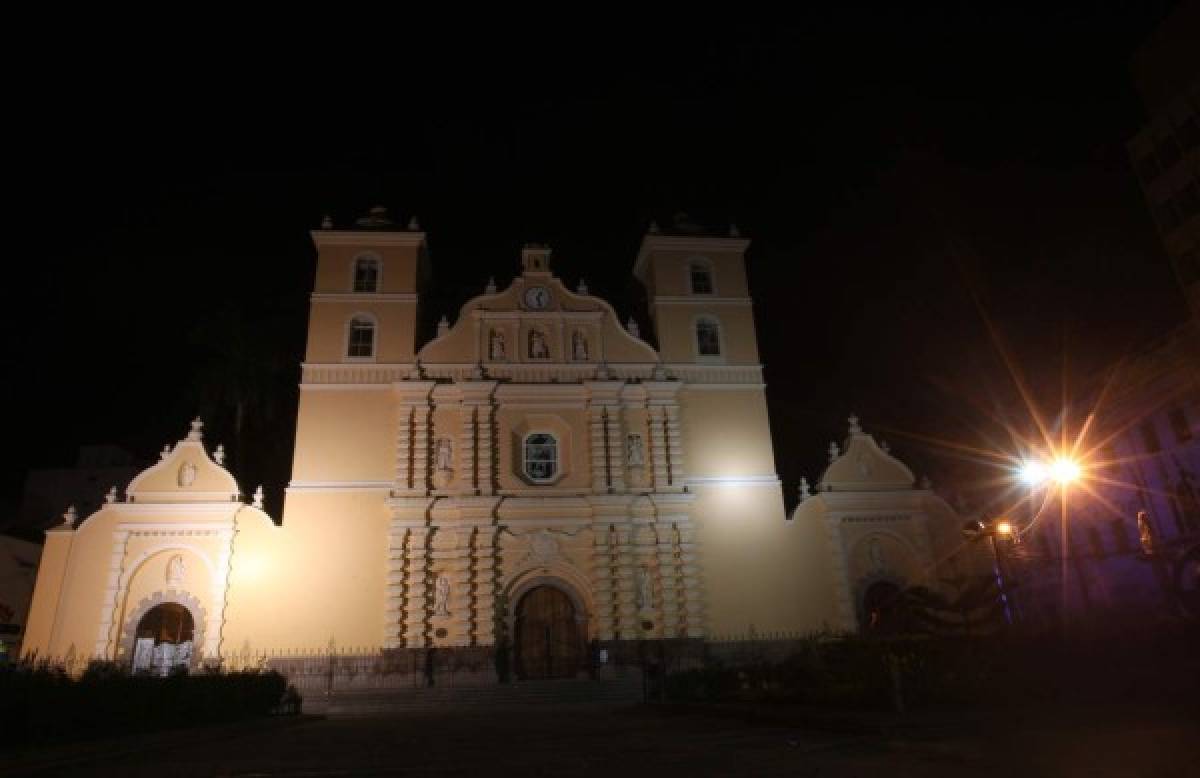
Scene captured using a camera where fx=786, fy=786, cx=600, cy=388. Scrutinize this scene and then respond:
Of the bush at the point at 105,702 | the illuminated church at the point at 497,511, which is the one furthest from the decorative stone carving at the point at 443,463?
the bush at the point at 105,702

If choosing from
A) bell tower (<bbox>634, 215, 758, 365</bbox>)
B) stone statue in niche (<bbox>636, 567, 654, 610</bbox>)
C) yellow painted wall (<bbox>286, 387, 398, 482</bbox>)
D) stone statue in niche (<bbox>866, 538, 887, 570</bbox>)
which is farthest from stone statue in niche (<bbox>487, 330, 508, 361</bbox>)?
stone statue in niche (<bbox>866, 538, 887, 570</bbox>)

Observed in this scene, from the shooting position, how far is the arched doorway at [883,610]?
75.3ft

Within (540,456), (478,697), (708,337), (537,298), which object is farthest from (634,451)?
(478,697)

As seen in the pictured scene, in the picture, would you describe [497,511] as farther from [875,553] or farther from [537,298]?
[875,553]

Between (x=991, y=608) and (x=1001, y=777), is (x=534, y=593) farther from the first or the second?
(x=1001, y=777)

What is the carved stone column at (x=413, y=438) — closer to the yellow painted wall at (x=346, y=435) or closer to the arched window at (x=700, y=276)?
the yellow painted wall at (x=346, y=435)

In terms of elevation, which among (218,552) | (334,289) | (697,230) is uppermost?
(697,230)

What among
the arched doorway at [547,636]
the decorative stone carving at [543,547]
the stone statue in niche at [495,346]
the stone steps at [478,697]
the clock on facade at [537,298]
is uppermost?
the clock on facade at [537,298]

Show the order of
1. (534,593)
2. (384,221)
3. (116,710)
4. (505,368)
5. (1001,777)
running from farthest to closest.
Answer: (384,221) → (505,368) → (534,593) → (116,710) → (1001,777)

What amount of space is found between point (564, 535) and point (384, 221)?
1444 centimetres

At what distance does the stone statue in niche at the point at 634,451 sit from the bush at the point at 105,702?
14735 mm

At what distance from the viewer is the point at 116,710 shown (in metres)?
12.0

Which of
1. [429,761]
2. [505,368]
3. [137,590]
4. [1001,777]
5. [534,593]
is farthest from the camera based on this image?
[505,368]

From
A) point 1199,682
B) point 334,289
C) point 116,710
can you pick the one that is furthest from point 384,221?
point 1199,682
